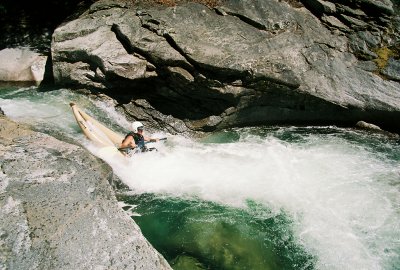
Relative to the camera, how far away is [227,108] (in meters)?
9.88

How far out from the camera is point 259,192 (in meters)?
7.71

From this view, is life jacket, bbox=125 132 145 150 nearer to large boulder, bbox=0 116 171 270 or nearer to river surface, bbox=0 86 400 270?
river surface, bbox=0 86 400 270

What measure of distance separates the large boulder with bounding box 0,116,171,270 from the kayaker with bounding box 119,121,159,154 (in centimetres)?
215

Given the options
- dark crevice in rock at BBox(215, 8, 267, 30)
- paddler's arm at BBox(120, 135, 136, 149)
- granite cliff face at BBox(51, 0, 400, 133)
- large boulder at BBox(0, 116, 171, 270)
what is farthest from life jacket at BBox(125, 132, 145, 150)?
dark crevice in rock at BBox(215, 8, 267, 30)

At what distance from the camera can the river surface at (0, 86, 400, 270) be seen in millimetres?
6281

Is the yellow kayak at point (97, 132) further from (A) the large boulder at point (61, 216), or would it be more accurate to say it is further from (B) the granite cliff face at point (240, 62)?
(A) the large boulder at point (61, 216)

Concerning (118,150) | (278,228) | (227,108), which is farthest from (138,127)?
(278,228)

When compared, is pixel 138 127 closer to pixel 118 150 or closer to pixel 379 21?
pixel 118 150

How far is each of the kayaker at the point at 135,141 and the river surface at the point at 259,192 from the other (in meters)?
0.28

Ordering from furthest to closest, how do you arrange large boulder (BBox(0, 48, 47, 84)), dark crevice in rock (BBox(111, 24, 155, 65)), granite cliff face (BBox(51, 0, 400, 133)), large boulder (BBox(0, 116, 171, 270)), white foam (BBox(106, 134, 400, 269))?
large boulder (BBox(0, 48, 47, 84)) < dark crevice in rock (BBox(111, 24, 155, 65)) < granite cliff face (BBox(51, 0, 400, 133)) < white foam (BBox(106, 134, 400, 269)) < large boulder (BBox(0, 116, 171, 270))

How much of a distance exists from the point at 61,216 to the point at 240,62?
237 inches

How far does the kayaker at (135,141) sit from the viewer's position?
8438 millimetres

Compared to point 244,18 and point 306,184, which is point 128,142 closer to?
point 306,184

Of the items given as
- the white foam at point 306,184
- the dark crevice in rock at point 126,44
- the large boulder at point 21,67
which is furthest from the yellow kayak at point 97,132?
the large boulder at point 21,67
